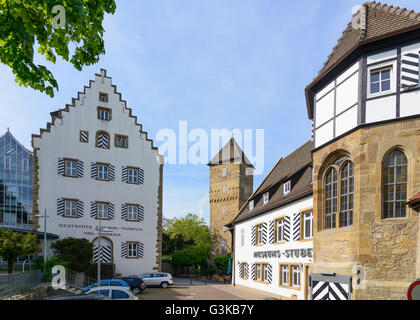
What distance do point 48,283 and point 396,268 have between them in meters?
19.9

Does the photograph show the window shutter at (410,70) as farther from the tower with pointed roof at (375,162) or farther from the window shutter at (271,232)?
the window shutter at (271,232)

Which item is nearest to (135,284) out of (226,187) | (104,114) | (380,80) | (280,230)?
(280,230)

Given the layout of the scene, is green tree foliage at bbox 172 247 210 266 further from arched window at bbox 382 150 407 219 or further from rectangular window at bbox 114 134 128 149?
arched window at bbox 382 150 407 219

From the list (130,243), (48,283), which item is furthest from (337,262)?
(130,243)

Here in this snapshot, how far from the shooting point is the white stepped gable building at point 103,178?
28.7 metres

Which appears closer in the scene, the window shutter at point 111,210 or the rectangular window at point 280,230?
the rectangular window at point 280,230

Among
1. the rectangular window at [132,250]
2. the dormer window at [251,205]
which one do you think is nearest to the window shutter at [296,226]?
the dormer window at [251,205]

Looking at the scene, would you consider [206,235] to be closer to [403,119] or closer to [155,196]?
[155,196]

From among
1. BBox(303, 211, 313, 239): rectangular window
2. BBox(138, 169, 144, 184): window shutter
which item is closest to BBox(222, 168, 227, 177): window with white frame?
BBox(138, 169, 144, 184): window shutter

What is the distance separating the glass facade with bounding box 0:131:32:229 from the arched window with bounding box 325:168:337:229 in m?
25.5

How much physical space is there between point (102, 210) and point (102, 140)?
21.4 feet

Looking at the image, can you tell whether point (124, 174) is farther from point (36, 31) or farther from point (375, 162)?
point (36, 31)

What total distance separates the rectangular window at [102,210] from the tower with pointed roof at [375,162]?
22.3m

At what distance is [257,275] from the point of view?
24.5 meters
